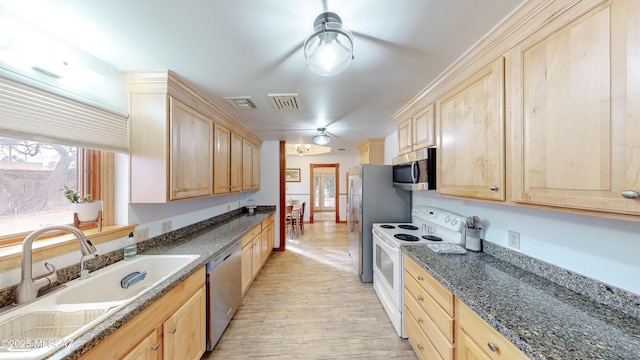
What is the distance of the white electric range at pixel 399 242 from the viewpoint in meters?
2.00

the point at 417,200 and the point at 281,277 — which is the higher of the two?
the point at 417,200

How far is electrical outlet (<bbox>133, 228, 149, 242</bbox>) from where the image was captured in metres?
1.82

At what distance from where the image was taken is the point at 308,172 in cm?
776

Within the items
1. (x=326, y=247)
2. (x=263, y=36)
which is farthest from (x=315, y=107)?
(x=326, y=247)

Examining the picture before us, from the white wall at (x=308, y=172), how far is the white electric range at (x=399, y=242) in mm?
4895

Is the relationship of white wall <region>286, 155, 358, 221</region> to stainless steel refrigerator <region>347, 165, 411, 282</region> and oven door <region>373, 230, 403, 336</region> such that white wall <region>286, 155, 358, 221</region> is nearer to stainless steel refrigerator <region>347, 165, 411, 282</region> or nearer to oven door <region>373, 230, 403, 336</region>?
stainless steel refrigerator <region>347, 165, 411, 282</region>

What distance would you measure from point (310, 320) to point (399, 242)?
1.26 m

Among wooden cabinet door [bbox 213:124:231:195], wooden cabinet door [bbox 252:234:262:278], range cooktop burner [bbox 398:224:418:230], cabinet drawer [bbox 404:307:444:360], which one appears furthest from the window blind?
range cooktop burner [bbox 398:224:418:230]

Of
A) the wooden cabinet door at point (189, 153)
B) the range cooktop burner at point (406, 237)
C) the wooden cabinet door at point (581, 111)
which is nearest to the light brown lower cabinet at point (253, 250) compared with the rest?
the wooden cabinet door at point (189, 153)

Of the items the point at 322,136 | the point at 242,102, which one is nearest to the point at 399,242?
the point at 322,136

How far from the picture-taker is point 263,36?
130 centimetres

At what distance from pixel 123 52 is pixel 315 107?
5.43 ft

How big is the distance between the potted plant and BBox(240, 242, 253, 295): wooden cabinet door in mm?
1374

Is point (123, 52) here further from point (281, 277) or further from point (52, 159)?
point (281, 277)
